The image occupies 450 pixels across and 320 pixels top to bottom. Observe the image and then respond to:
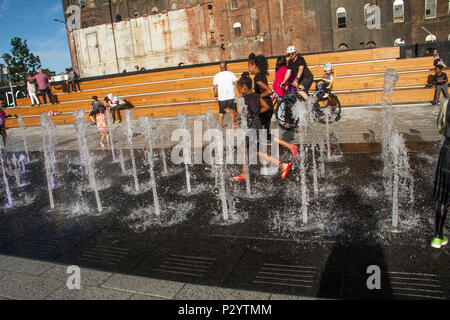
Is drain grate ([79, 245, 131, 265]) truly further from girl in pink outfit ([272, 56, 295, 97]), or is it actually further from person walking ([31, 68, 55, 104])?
person walking ([31, 68, 55, 104])

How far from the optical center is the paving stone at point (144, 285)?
314 cm

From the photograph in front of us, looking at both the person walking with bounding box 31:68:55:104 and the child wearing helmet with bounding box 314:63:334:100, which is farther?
the person walking with bounding box 31:68:55:104

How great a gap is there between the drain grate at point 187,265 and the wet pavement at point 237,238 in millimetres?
11

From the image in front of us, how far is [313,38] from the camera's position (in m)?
36.8

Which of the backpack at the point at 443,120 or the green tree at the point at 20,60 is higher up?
the green tree at the point at 20,60

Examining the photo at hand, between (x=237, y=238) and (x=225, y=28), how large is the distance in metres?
39.3

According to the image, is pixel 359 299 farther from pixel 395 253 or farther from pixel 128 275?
pixel 128 275

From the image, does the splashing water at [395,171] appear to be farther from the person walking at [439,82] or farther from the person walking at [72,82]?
the person walking at [72,82]

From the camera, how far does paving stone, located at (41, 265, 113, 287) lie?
3.43 meters

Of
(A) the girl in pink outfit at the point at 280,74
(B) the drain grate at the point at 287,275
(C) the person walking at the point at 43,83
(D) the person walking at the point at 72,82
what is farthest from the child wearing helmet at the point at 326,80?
(C) the person walking at the point at 43,83

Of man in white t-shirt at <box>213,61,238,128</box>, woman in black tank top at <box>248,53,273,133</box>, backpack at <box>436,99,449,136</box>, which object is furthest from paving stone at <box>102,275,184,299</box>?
man in white t-shirt at <box>213,61,238,128</box>

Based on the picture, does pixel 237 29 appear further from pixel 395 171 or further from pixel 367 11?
pixel 395 171

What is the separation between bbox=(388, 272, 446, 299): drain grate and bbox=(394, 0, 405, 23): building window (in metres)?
38.3
